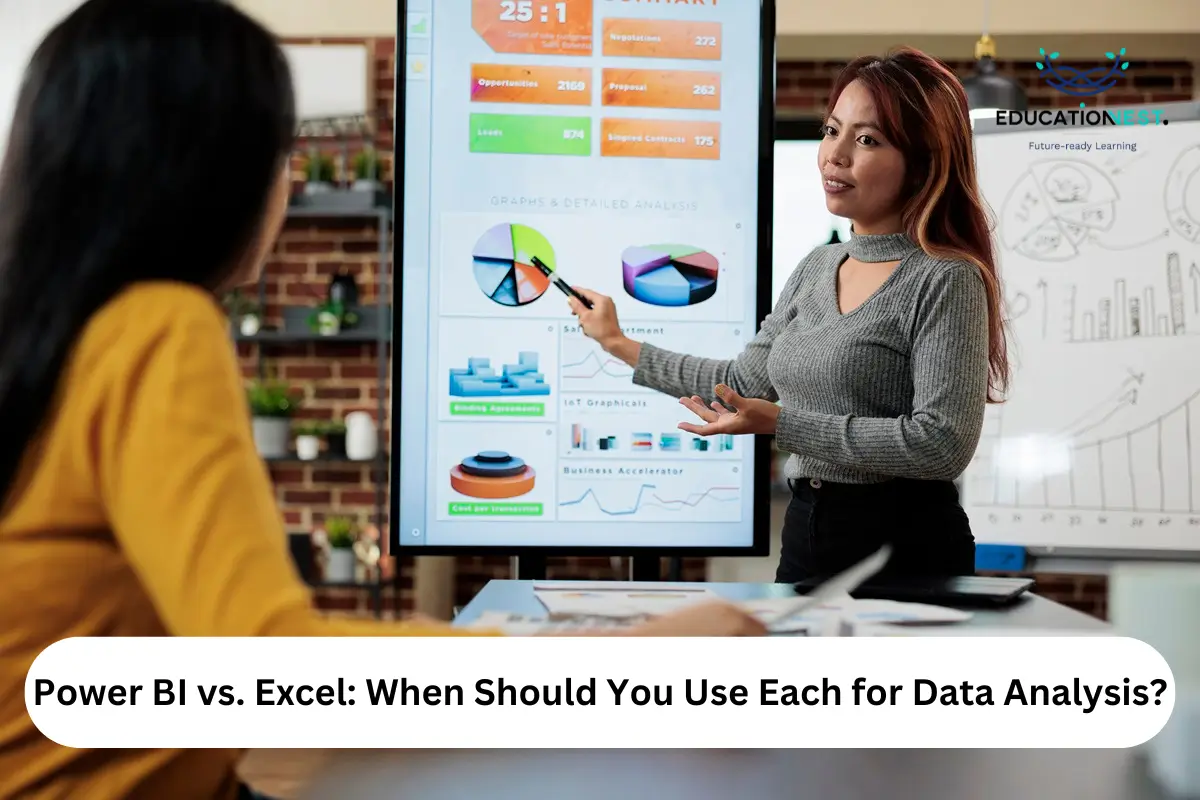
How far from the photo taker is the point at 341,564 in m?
3.77

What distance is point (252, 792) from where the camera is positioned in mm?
759

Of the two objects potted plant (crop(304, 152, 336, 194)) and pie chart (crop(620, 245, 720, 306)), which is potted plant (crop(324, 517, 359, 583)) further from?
pie chart (crop(620, 245, 720, 306))

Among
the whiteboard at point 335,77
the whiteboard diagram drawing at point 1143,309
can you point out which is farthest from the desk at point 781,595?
the whiteboard at point 335,77

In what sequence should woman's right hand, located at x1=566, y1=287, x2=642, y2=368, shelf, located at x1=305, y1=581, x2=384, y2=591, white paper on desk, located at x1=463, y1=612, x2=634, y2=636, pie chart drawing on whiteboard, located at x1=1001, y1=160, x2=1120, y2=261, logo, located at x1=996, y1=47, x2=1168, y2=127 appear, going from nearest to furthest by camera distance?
white paper on desk, located at x1=463, y1=612, x2=634, y2=636 → woman's right hand, located at x1=566, y1=287, x2=642, y2=368 → pie chart drawing on whiteboard, located at x1=1001, y1=160, x2=1120, y2=261 → logo, located at x1=996, y1=47, x2=1168, y2=127 → shelf, located at x1=305, y1=581, x2=384, y2=591

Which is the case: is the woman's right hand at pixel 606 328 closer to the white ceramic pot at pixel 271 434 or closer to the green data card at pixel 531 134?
the green data card at pixel 531 134

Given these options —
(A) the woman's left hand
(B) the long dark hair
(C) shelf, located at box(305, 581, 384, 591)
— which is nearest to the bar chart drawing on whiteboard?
(A) the woman's left hand

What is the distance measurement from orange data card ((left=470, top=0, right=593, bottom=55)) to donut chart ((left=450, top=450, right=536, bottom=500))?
2.27 feet

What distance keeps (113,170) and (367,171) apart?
10.6 feet

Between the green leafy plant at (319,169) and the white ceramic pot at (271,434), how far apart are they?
871 millimetres

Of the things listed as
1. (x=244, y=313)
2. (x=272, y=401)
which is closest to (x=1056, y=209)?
(x=272, y=401)

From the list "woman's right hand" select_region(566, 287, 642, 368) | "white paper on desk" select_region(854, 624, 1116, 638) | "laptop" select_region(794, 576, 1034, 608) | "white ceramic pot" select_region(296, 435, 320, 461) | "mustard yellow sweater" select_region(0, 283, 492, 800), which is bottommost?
"white ceramic pot" select_region(296, 435, 320, 461)

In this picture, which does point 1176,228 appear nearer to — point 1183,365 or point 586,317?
point 1183,365

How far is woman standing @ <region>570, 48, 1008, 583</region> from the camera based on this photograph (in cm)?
150

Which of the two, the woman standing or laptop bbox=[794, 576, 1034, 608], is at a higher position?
the woman standing
